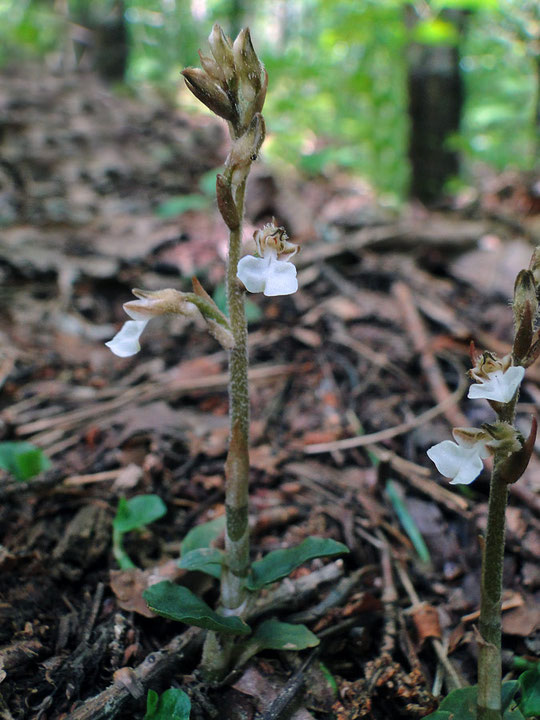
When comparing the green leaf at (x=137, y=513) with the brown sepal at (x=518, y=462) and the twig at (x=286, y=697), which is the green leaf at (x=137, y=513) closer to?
the twig at (x=286, y=697)

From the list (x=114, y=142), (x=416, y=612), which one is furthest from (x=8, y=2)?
(x=416, y=612)

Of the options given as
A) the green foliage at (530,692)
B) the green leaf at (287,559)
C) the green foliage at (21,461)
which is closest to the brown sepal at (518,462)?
the green leaf at (287,559)

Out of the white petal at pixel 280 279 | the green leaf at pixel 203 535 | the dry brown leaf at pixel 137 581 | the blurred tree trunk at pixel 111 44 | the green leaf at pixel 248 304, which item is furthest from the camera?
the blurred tree trunk at pixel 111 44

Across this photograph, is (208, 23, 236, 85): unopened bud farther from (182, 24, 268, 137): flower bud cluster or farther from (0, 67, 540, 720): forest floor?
(0, 67, 540, 720): forest floor

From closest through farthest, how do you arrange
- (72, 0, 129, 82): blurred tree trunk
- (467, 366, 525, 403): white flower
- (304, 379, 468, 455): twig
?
(467, 366, 525, 403): white flower → (304, 379, 468, 455): twig → (72, 0, 129, 82): blurred tree trunk

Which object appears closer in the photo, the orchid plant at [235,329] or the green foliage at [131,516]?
the orchid plant at [235,329]

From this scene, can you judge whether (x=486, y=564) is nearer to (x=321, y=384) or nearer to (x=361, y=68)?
(x=321, y=384)

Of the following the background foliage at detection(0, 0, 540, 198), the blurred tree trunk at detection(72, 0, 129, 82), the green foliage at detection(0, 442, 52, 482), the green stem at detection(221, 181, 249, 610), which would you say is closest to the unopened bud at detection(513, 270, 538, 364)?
the green stem at detection(221, 181, 249, 610)
